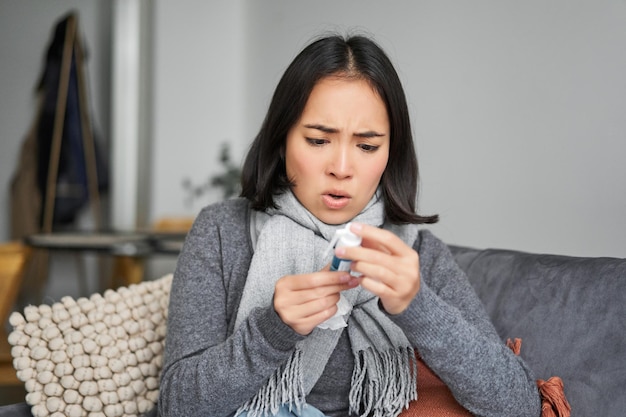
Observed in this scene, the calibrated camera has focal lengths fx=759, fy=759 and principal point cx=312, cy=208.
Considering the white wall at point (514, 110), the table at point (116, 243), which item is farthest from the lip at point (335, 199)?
the table at point (116, 243)

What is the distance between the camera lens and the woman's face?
1306 millimetres

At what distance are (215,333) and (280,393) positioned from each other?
0.15 m

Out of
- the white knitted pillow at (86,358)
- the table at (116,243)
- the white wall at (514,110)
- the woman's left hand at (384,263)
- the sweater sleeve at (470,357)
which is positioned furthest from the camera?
the table at (116,243)

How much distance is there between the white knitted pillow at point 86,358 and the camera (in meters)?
1.42

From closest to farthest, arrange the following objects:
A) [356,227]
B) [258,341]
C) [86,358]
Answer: [356,227], [258,341], [86,358]

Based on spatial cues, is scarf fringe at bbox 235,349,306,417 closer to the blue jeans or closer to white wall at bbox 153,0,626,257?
the blue jeans

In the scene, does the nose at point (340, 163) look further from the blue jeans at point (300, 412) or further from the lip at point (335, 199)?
the blue jeans at point (300, 412)

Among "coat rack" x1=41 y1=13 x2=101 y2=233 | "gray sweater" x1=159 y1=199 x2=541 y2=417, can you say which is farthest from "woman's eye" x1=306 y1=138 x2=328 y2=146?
"coat rack" x1=41 y1=13 x2=101 y2=233

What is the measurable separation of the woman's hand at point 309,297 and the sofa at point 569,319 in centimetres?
47

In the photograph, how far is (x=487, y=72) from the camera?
8.09ft

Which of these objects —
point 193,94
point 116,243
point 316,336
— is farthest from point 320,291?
point 193,94

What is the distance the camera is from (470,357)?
1.18 m

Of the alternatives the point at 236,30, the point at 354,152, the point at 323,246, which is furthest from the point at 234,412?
the point at 236,30

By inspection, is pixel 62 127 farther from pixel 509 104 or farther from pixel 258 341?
pixel 258 341
